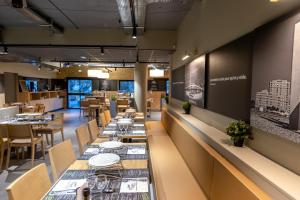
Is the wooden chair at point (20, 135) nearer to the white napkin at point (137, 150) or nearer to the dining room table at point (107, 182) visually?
the dining room table at point (107, 182)

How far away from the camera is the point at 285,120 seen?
153cm

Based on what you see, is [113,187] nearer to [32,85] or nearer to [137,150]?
[137,150]

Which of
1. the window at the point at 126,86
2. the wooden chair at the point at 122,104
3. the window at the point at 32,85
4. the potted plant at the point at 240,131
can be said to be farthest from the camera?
the window at the point at 126,86

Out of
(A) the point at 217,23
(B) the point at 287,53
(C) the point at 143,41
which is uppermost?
(C) the point at 143,41

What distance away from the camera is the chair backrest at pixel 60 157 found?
2.01 metres

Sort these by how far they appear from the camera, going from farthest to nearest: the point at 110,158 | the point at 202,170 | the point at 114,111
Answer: the point at 114,111 < the point at 202,170 < the point at 110,158

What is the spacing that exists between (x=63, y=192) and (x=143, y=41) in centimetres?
521

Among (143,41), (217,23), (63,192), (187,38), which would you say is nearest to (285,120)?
(63,192)

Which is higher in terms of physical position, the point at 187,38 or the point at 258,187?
the point at 187,38

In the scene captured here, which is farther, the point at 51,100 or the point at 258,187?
the point at 51,100

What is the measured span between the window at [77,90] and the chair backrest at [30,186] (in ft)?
45.0

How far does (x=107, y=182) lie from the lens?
1.65 metres

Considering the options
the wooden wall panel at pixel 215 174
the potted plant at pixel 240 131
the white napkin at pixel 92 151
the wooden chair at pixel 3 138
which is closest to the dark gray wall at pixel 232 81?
the potted plant at pixel 240 131

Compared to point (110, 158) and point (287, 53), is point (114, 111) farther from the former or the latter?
point (287, 53)
